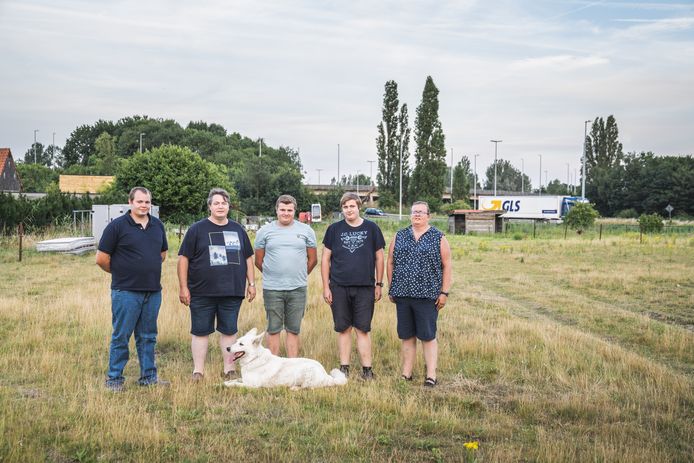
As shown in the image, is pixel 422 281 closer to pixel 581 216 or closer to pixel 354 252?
pixel 354 252

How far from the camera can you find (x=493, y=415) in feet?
17.2

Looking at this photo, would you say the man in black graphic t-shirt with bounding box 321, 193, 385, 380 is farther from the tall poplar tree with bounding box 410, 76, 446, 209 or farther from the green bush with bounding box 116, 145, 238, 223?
the tall poplar tree with bounding box 410, 76, 446, 209

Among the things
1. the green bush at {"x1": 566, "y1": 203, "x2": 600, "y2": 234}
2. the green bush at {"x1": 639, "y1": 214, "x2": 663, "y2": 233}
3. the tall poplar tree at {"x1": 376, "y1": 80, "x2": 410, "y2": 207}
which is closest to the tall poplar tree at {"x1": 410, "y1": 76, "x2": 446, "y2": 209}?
the tall poplar tree at {"x1": 376, "y1": 80, "x2": 410, "y2": 207}

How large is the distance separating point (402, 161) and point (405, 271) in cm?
5719

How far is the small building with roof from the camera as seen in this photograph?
59125 mm

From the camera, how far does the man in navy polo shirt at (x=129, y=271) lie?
19.4ft

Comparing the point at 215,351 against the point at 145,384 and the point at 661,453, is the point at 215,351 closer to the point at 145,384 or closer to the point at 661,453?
the point at 145,384

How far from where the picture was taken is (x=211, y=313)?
6367 mm

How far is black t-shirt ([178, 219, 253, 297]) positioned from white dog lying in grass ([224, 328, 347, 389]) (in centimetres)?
58

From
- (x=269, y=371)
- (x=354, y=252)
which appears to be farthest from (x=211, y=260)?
(x=354, y=252)

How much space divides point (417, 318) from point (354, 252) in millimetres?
939

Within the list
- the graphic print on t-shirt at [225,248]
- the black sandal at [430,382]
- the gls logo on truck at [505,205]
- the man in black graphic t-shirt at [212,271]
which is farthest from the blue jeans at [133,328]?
the gls logo on truck at [505,205]

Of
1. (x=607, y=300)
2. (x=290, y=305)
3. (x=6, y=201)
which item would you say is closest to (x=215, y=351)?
(x=290, y=305)

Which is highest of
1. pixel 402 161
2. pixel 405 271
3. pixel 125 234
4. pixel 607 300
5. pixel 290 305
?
pixel 402 161
